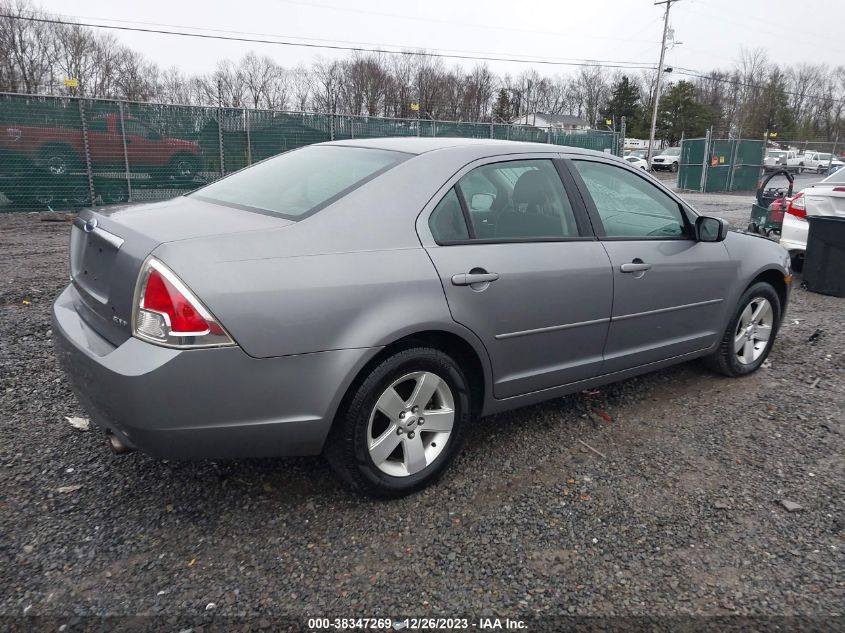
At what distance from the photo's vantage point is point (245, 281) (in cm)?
227

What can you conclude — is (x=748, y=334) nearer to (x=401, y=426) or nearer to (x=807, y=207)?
(x=401, y=426)

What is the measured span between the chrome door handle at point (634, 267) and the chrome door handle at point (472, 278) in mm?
922

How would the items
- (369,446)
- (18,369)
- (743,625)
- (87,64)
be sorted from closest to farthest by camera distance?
(743,625)
(369,446)
(18,369)
(87,64)

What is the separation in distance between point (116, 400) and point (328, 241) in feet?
3.21

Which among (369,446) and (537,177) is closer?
(369,446)

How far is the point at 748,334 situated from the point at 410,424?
9.55ft

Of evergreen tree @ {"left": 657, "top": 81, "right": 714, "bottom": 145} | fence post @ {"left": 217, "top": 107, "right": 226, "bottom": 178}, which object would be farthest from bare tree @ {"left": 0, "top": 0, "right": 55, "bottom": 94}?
evergreen tree @ {"left": 657, "top": 81, "right": 714, "bottom": 145}

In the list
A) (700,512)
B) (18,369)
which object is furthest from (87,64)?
(700,512)

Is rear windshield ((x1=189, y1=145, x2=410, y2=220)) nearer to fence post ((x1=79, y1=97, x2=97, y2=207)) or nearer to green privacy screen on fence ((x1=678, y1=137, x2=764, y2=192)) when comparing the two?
fence post ((x1=79, y1=97, x2=97, y2=207))

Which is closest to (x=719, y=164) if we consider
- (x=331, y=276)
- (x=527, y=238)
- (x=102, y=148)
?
(x=102, y=148)

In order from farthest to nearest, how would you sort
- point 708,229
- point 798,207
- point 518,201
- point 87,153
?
1. point 87,153
2. point 798,207
3. point 708,229
4. point 518,201

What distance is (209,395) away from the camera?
2248 millimetres

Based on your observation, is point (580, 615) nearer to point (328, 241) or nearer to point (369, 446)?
point (369, 446)

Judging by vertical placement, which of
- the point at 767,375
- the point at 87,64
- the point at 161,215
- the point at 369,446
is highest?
the point at 87,64
